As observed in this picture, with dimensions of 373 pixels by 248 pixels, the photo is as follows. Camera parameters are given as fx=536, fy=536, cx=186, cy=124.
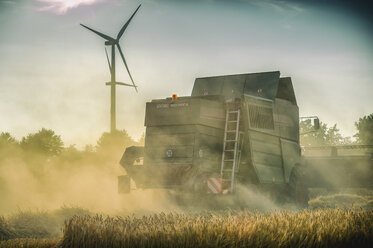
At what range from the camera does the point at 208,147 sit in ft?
52.5

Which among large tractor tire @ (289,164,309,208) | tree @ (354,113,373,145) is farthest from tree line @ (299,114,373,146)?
large tractor tire @ (289,164,309,208)

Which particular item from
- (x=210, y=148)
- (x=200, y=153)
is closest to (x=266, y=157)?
(x=210, y=148)

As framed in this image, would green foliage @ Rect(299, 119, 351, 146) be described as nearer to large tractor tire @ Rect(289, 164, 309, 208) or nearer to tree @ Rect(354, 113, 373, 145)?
tree @ Rect(354, 113, 373, 145)

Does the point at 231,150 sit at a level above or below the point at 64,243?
above

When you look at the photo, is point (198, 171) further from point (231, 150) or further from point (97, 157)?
point (97, 157)

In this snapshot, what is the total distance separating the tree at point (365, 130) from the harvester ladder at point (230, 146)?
8154 centimetres

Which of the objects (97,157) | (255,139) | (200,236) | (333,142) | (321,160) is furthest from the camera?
(333,142)

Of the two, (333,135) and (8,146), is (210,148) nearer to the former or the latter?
(8,146)

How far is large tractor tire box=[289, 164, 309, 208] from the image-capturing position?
59.5 feet

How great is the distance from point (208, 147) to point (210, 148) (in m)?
0.11

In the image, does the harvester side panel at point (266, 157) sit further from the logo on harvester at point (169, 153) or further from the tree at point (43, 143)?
the tree at point (43, 143)

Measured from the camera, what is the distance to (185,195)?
15977 millimetres

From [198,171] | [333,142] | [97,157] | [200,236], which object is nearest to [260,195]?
[198,171]

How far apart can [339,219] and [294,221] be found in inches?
45.8
